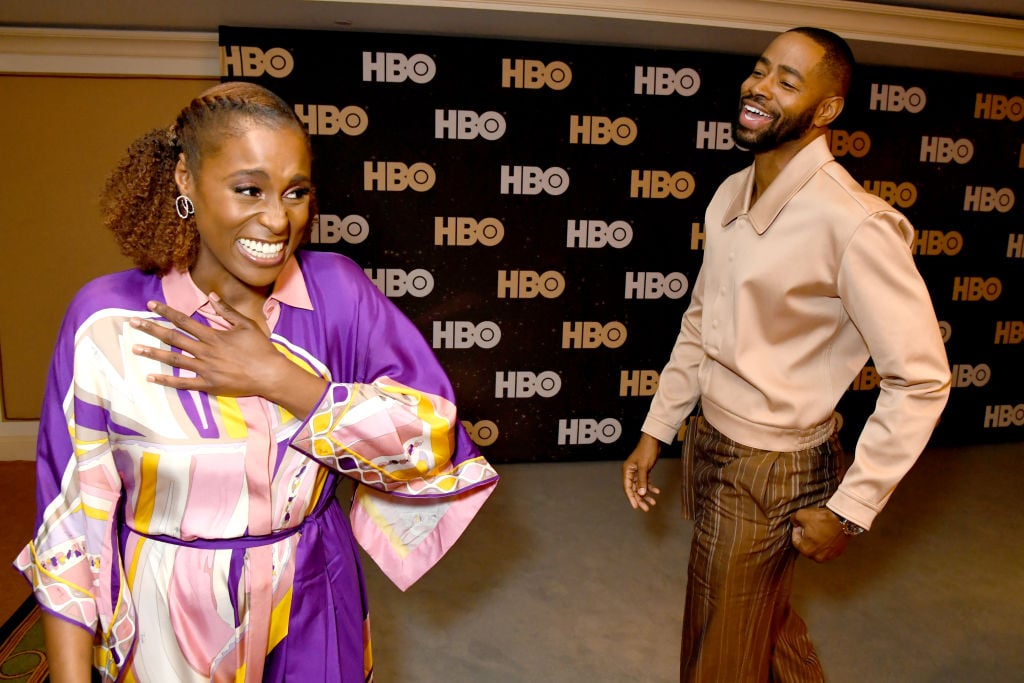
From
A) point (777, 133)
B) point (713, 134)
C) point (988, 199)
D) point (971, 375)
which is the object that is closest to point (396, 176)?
point (713, 134)

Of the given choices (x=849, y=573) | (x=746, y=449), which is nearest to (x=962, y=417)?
(x=849, y=573)

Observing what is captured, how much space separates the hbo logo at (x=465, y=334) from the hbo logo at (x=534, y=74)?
1.18 m

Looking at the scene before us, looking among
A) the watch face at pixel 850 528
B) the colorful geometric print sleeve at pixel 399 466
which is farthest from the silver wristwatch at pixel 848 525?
the colorful geometric print sleeve at pixel 399 466

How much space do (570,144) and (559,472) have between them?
166 cm

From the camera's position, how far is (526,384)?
4184 mm

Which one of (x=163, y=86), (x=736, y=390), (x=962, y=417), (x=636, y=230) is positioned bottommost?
(x=962, y=417)

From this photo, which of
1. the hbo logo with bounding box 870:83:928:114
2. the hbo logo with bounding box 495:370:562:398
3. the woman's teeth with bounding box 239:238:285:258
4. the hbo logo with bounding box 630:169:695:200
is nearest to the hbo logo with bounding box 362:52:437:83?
the hbo logo with bounding box 630:169:695:200

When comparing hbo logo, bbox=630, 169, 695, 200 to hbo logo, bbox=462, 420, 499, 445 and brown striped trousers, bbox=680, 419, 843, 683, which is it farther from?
brown striped trousers, bbox=680, 419, 843, 683

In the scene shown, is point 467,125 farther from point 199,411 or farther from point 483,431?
point 199,411

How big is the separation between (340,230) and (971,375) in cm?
365

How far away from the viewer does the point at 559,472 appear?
163 inches

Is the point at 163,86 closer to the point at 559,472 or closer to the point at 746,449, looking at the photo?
the point at 559,472

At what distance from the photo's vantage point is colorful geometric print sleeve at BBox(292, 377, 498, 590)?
1059mm

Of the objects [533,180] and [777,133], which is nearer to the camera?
[777,133]
